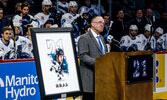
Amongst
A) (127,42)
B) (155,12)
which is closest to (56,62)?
(127,42)

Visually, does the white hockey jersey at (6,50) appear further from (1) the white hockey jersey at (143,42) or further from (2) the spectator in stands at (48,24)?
(1) the white hockey jersey at (143,42)

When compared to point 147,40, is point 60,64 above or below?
above

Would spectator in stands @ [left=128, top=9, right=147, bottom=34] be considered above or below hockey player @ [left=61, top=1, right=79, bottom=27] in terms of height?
below

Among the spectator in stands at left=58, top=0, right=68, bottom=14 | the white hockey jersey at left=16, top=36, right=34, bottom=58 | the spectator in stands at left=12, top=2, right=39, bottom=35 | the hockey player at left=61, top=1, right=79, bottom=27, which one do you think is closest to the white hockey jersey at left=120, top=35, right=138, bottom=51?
the hockey player at left=61, top=1, right=79, bottom=27

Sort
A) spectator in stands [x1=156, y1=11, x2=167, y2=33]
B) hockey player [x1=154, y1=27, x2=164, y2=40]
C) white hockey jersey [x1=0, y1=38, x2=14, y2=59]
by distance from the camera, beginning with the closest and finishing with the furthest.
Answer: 1. white hockey jersey [x1=0, y1=38, x2=14, y2=59]
2. hockey player [x1=154, y1=27, x2=164, y2=40]
3. spectator in stands [x1=156, y1=11, x2=167, y2=33]

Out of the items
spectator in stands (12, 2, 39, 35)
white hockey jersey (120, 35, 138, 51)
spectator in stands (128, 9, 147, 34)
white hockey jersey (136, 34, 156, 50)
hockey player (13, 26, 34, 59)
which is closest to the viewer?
hockey player (13, 26, 34, 59)

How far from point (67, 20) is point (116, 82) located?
6.62m

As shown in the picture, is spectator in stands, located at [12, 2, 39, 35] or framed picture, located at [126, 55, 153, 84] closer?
framed picture, located at [126, 55, 153, 84]

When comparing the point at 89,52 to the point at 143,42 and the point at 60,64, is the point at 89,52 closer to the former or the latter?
the point at 60,64

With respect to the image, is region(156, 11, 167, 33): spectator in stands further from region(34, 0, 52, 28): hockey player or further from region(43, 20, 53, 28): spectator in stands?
region(43, 20, 53, 28): spectator in stands

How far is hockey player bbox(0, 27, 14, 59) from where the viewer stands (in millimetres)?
8258

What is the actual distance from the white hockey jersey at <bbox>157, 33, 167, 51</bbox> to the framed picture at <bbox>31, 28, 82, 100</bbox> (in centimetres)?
1014

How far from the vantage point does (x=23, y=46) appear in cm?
875

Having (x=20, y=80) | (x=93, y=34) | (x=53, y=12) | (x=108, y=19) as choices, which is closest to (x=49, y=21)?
(x=53, y=12)
